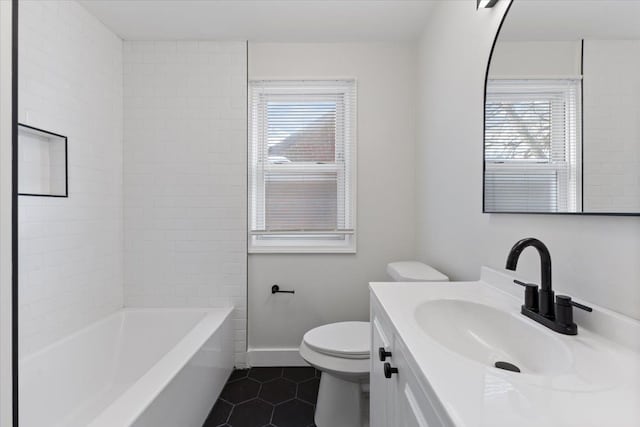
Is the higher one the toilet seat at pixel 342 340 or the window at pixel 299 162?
the window at pixel 299 162

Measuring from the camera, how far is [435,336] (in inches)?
34.2

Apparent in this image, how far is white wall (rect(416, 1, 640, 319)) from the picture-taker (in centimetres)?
69

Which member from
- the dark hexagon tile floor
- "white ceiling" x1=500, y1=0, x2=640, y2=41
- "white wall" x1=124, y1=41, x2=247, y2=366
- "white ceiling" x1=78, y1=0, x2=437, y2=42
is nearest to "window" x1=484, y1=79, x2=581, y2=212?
"white ceiling" x1=500, y1=0, x2=640, y2=41

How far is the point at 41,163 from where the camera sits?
5.07 ft

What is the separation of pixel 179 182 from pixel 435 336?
76.9 inches

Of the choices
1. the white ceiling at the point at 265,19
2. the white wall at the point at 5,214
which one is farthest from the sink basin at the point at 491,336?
the white ceiling at the point at 265,19

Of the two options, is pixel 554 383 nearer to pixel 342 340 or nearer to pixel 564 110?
pixel 564 110

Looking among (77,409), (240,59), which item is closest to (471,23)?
(240,59)

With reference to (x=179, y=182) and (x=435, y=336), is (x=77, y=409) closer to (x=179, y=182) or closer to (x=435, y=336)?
(x=179, y=182)

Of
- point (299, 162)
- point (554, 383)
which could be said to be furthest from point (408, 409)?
point (299, 162)

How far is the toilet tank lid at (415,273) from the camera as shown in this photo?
149 cm

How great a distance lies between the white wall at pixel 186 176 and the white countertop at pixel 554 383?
5.47ft

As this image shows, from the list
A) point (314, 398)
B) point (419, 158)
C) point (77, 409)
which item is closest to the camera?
point (77, 409)

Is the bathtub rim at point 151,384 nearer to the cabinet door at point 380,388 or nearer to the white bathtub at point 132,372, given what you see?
the white bathtub at point 132,372
